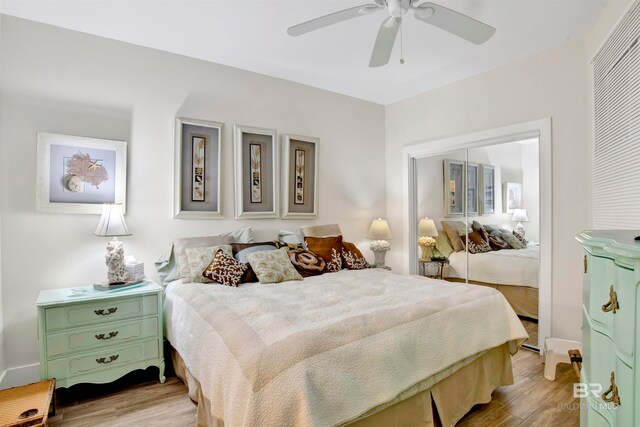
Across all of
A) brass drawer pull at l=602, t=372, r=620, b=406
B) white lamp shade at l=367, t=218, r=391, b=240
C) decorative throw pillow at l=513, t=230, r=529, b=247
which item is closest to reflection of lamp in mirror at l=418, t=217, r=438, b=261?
white lamp shade at l=367, t=218, r=391, b=240

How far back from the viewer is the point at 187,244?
9.49 ft

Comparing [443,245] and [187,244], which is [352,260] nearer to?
[443,245]

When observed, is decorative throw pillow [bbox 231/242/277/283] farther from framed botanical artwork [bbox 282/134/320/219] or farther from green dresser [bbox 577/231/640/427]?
green dresser [bbox 577/231/640/427]

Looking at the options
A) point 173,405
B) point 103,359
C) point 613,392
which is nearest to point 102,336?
point 103,359

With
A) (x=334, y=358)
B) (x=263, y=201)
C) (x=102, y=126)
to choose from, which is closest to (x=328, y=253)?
(x=263, y=201)

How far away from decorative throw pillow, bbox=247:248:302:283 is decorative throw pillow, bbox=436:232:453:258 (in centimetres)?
196

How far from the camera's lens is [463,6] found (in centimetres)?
243

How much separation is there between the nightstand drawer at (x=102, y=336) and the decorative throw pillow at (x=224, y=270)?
497 mm

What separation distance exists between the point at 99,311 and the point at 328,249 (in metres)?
1.90

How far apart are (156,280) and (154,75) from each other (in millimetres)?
1815

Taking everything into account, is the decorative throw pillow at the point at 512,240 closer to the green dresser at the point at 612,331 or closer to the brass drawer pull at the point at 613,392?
the green dresser at the point at 612,331

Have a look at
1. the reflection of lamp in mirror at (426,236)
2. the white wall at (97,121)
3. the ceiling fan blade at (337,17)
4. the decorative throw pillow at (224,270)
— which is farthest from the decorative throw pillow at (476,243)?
the ceiling fan blade at (337,17)

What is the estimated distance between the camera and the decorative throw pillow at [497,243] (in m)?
3.43

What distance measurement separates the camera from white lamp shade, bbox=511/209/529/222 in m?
3.25
